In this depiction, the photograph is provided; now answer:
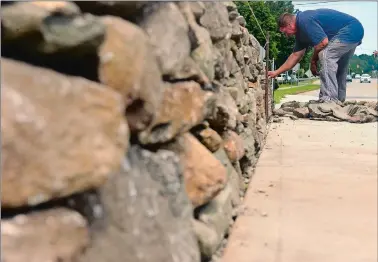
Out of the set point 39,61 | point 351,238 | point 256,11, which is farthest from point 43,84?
point 256,11

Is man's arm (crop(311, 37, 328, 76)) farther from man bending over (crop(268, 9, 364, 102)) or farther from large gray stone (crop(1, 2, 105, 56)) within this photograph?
large gray stone (crop(1, 2, 105, 56))

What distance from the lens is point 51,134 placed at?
93cm

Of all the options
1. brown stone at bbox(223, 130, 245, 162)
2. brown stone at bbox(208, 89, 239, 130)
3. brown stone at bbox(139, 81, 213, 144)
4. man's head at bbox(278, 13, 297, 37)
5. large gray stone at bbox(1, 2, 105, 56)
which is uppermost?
large gray stone at bbox(1, 2, 105, 56)

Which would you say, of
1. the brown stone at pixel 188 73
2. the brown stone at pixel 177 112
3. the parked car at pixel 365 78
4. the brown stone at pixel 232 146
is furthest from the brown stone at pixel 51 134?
the brown stone at pixel 232 146

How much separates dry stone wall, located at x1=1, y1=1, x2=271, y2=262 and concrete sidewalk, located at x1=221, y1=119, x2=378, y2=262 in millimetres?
213

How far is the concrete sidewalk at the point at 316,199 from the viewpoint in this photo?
3.43 ft

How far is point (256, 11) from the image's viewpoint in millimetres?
1912

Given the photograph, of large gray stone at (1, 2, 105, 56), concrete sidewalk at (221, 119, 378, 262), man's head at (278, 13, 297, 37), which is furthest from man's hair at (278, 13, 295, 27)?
large gray stone at (1, 2, 105, 56)

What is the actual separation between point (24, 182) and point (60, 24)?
0.95 ft

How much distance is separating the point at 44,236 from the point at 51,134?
7.4 inches

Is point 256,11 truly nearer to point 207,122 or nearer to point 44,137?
point 207,122

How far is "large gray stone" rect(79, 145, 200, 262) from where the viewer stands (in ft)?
3.63

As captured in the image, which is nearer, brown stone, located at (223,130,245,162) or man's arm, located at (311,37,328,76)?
man's arm, located at (311,37,328,76)

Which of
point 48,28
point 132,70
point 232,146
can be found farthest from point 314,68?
point 232,146
